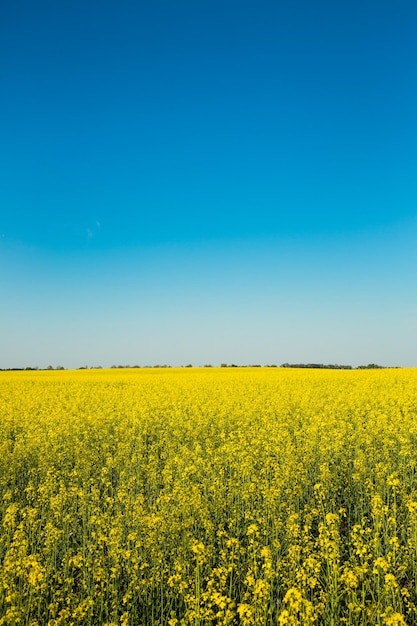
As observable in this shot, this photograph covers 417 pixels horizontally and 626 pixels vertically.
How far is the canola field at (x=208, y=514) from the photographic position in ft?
15.6

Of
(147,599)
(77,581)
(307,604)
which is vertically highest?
(307,604)

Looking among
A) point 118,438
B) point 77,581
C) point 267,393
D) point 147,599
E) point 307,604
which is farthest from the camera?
point 267,393

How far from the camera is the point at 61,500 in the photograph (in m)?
7.65

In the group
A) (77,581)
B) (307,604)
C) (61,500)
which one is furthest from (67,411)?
(307,604)

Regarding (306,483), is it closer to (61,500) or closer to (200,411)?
(61,500)

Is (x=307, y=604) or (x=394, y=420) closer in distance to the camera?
(x=307, y=604)

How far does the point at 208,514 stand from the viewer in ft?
23.5

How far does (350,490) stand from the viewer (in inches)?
348

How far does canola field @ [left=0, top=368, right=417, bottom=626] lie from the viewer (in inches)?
187

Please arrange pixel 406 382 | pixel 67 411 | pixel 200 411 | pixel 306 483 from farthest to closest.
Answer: pixel 406 382 → pixel 67 411 → pixel 200 411 → pixel 306 483

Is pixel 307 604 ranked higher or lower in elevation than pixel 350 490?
higher

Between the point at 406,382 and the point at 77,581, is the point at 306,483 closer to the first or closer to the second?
the point at 77,581

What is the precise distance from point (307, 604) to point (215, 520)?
387 cm

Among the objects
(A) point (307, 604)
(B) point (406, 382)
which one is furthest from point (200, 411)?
(B) point (406, 382)
